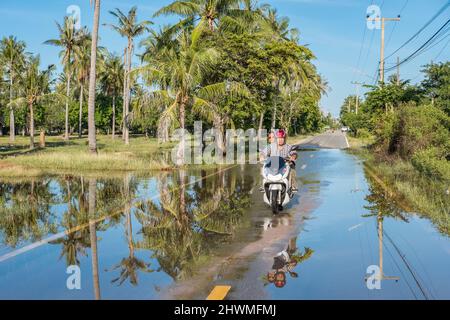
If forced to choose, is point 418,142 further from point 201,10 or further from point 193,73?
point 201,10

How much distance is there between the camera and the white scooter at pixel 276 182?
1098cm

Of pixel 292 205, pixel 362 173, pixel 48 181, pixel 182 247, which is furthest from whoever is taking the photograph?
pixel 362 173

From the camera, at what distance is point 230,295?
5555 millimetres

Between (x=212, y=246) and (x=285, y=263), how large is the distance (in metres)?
1.45

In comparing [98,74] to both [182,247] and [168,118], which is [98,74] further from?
[182,247]

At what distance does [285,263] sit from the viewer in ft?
22.9

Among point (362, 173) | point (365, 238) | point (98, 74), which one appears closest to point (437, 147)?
point (362, 173)

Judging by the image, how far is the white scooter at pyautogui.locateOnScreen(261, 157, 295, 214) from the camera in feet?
36.0

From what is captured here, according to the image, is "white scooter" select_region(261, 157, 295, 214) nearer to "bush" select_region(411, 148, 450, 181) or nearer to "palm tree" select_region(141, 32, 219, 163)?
"bush" select_region(411, 148, 450, 181)

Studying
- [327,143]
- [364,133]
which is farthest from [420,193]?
[327,143]

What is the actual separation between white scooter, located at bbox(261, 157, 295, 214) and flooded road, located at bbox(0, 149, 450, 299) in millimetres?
351

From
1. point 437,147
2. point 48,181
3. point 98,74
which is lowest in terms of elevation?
point 48,181
